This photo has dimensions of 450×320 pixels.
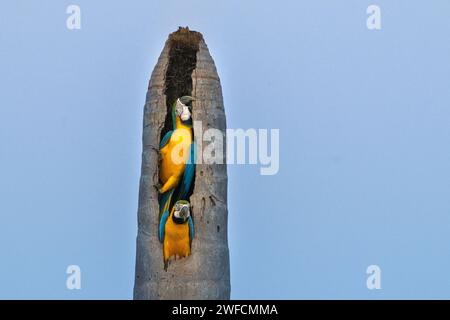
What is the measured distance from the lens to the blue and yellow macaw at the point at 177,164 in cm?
2816

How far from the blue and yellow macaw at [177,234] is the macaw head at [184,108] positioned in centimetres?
107

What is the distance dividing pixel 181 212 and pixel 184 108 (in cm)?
133

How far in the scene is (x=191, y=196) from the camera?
92.4ft

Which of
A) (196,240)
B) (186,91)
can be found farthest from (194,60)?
(196,240)

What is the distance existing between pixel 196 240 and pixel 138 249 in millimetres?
773

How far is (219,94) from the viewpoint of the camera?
28.6 m

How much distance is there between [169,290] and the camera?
2791 cm

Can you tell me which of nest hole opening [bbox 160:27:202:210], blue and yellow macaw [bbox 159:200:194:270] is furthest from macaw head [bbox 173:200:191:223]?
nest hole opening [bbox 160:27:202:210]

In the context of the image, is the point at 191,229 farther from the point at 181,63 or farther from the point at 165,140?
the point at 181,63

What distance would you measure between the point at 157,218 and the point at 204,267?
85cm

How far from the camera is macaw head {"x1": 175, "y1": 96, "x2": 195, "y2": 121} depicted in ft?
92.8
